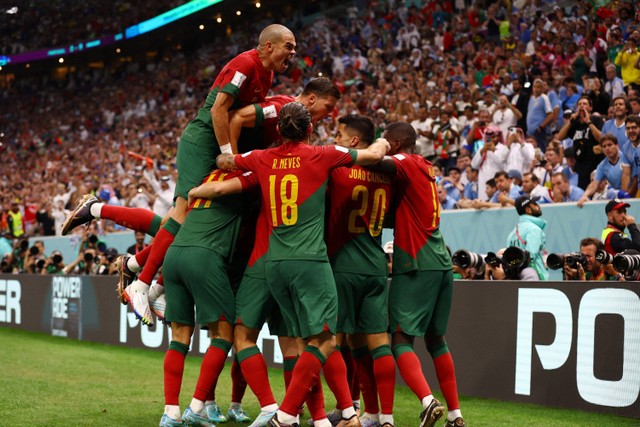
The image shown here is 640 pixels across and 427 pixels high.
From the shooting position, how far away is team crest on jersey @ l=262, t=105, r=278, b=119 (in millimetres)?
5941

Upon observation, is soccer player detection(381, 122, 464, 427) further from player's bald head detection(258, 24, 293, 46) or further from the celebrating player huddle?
player's bald head detection(258, 24, 293, 46)

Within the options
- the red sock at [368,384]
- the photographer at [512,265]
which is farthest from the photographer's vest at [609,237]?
the red sock at [368,384]

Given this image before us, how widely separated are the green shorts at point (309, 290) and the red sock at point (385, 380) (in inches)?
23.9

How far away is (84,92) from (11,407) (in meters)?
29.7

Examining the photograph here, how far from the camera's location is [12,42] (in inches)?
1458

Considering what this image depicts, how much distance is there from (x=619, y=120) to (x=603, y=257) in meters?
3.90

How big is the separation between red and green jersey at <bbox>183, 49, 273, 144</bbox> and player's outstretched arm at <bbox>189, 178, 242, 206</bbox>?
0.54m

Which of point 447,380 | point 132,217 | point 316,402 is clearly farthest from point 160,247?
point 447,380

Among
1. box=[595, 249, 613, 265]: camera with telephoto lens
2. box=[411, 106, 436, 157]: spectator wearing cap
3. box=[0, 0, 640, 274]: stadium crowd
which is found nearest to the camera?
box=[595, 249, 613, 265]: camera with telephoto lens

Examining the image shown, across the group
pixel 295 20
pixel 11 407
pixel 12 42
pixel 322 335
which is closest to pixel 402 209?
pixel 322 335

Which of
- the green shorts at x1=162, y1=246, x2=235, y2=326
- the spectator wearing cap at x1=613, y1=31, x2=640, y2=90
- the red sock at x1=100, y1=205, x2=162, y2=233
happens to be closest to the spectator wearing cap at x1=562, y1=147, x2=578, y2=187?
the spectator wearing cap at x1=613, y1=31, x2=640, y2=90

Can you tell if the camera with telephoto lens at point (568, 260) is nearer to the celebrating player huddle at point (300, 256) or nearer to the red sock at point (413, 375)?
the celebrating player huddle at point (300, 256)

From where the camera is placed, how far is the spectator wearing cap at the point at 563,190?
33.7 ft

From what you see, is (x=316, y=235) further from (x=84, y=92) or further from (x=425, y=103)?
(x=84, y=92)
